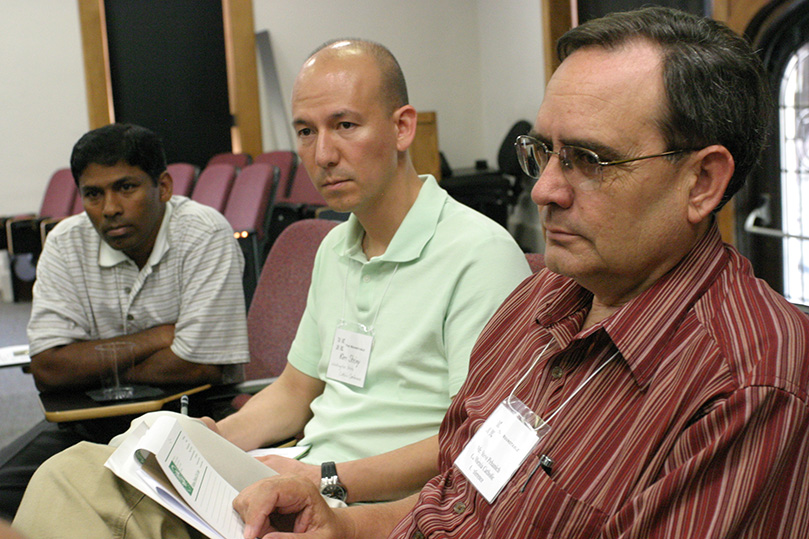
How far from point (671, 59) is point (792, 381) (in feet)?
1.34

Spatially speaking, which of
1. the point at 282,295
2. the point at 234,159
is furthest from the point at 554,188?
the point at 234,159

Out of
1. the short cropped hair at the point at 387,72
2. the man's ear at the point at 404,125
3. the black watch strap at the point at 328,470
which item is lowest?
the black watch strap at the point at 328,470

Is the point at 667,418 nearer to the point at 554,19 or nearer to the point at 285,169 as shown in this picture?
the point at 554,19

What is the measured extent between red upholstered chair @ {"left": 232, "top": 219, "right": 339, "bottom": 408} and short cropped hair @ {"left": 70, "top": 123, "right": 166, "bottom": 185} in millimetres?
488

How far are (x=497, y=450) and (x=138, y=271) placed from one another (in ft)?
5.15

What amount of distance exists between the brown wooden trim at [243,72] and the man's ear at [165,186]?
251 inches

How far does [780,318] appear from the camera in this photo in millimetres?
836

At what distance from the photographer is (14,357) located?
7.65ft

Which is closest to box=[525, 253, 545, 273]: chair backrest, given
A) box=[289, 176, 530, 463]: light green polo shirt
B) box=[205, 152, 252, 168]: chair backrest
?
box=[289, 176, 530, 463]: light green polo shirt

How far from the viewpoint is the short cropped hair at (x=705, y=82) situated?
0.92 metres

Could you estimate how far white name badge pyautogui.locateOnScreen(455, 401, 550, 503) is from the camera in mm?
1005

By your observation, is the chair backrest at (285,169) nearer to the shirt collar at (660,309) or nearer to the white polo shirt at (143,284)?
the white polo shirt at (143,284)

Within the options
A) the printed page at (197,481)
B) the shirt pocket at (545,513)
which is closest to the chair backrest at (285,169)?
the printed page at (197,481)

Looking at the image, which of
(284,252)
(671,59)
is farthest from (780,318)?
(284,252)
